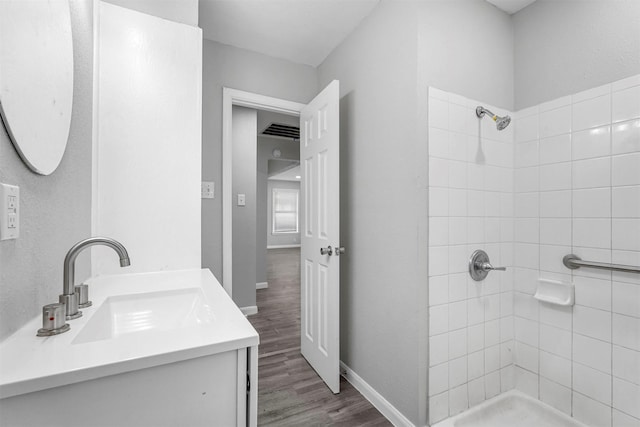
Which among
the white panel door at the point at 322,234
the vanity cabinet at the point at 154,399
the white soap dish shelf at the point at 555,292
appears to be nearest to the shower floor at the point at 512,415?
the white soap dish shelf at the point at 555,292

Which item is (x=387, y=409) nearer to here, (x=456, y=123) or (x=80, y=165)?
(x=456, y=123)

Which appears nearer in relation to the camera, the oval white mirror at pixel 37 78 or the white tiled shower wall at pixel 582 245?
the oval white mirror at pixel 37 78

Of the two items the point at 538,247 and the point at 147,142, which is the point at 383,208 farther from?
the point at 147,142

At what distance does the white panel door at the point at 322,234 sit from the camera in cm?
181

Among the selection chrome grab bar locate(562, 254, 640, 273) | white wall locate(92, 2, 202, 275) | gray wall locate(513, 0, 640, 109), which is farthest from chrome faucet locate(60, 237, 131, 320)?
gray wall locate(513, 0, 640, 109)

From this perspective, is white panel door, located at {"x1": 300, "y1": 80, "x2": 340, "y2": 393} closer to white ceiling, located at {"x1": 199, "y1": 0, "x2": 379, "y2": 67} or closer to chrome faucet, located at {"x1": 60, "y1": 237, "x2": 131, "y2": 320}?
white ceiling, located at {"x1": 199, "y1": 0, "x2": 379, "y2": 67}

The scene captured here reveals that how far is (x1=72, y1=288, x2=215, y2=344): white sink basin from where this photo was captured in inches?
37.3

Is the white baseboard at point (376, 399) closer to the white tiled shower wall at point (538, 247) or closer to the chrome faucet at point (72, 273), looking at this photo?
the white tiled shower wall at point (538, 247)

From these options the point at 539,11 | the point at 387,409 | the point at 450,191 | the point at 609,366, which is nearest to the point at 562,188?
the point at 450,191

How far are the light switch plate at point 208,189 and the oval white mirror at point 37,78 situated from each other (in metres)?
1.08

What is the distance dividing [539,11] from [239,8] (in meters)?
1.80

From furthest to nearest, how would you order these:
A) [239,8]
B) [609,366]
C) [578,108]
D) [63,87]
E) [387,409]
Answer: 1. [239,8]
2. [387,409]
3. [578,108]
4. [609,366]
5. [63,87]

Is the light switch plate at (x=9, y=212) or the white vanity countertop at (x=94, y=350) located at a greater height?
the light switch plate at (x=9, y=212)

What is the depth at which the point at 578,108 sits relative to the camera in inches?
57.2
